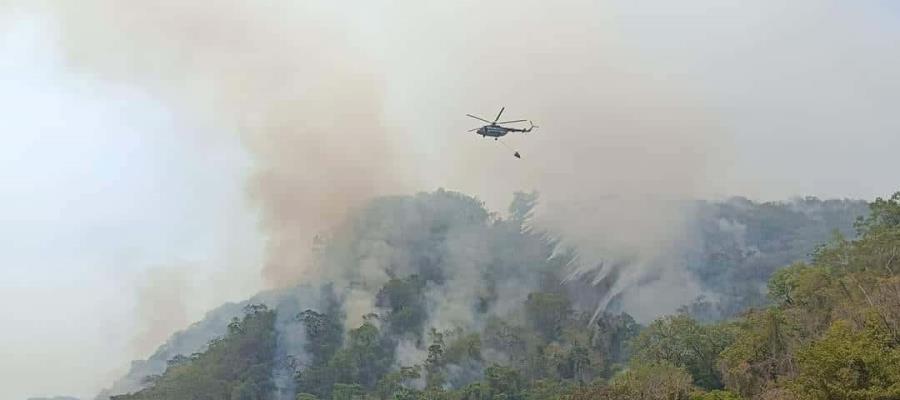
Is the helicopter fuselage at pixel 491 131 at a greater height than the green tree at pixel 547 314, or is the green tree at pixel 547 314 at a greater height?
the green tree at pixel 547 314

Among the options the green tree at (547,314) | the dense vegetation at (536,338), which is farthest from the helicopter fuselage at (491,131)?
the green tree at (547,314)

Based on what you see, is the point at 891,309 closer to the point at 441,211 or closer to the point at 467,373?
the point at 467,373

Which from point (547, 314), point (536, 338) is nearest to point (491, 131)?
point (536, 338)

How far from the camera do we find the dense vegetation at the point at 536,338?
47.9 metres

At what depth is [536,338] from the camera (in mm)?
124062

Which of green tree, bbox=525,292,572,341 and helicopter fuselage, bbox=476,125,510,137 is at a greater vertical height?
green tree, bbox=525,292,572,341

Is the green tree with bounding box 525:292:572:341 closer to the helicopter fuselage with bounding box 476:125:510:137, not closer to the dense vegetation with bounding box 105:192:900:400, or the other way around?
the dense vegetation with bounding box 105:192:900:400

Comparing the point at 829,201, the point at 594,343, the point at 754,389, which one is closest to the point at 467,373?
the point at 594,343

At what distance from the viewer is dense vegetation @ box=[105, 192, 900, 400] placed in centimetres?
4794

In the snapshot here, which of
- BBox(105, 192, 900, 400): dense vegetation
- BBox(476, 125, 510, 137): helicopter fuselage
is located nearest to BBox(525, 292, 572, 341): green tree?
BBox(105, 192, 900, 400): dense vegetation

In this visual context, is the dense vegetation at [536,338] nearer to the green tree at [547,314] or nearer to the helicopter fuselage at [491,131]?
the green tree at [547,314]

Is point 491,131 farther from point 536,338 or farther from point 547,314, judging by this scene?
point 547,314

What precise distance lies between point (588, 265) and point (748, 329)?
99.3 m

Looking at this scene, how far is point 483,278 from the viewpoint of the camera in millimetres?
160875
